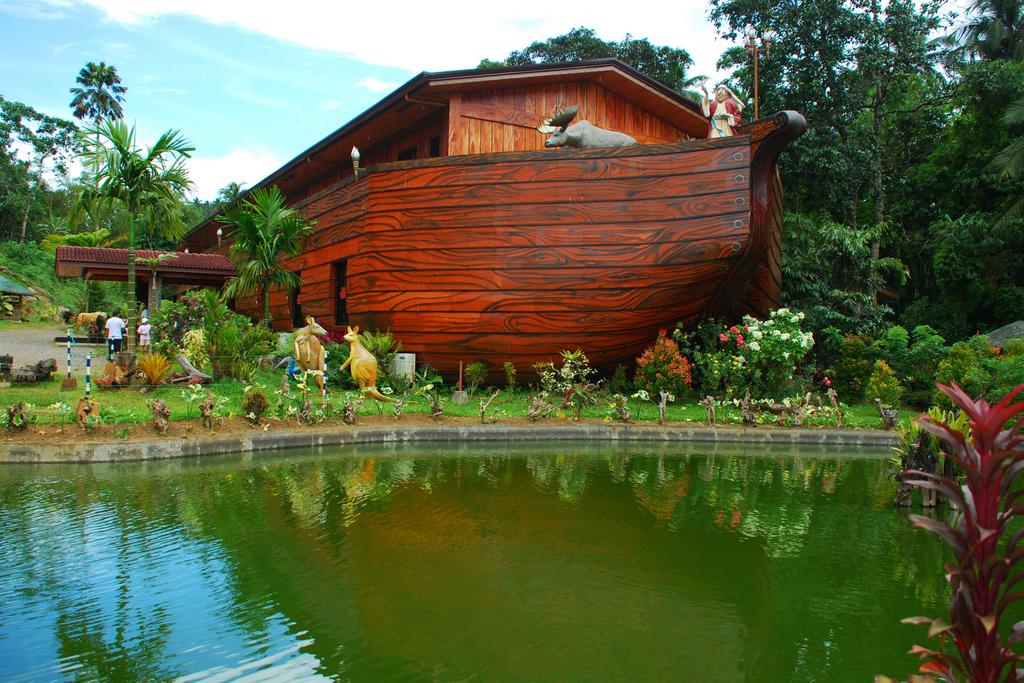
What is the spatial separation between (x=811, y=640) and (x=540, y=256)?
25.4 feet

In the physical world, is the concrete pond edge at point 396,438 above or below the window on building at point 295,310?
below

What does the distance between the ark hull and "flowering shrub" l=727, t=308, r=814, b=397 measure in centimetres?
66

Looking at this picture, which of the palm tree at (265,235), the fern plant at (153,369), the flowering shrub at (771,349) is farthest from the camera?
the palm tree at (265,235)

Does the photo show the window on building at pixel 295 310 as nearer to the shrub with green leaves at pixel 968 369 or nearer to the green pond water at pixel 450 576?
the green pond water at pixel 450 576

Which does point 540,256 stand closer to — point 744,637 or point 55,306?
point 744,637

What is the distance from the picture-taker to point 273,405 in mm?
8836

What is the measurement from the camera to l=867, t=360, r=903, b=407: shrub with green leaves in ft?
36.7

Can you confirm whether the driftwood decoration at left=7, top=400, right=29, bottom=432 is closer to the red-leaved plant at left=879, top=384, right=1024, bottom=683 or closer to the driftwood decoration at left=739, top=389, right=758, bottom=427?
the red-leaved plant at left=879, top=384, right=1024, bottom=683

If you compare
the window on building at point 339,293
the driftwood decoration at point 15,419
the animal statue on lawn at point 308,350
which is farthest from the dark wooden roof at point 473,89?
the driftwood decoration at point 15,419

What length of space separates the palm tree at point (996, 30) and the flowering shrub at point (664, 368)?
15.2 m

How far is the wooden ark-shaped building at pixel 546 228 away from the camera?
9438 mm

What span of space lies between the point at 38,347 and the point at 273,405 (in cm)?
1277

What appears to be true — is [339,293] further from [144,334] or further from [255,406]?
[255,406]

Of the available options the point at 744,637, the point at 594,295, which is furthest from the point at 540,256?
Result: the point at 744,637
